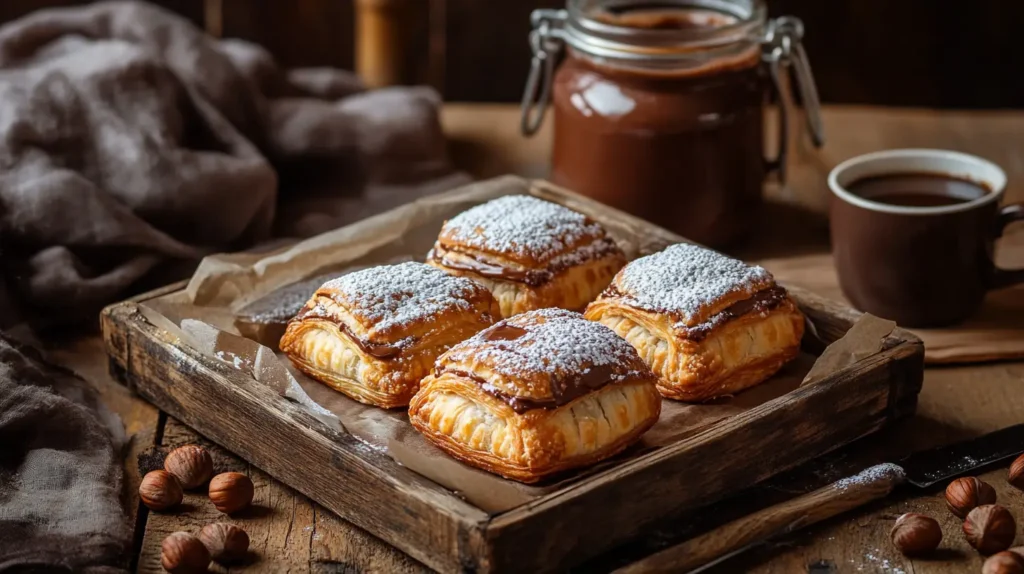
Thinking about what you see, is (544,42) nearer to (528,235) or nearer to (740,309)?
(528,235)

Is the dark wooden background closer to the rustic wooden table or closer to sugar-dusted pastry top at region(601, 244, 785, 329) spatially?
the rustic wooden table

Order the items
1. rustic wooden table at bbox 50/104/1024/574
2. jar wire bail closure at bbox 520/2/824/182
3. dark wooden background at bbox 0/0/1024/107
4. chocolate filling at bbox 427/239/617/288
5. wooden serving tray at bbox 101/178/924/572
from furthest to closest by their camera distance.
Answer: dark wooden background at bbox 0/0/1024/107, jar wire bail closure at bbox 520/2/824/182, chocolate filling at bbox 427/239/617/288, rustic wooden table at bbox 50/104/1024/574, wooden serving tray at bbox 101/178/924/572

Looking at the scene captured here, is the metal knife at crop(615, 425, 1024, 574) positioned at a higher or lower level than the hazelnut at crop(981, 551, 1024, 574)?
lower

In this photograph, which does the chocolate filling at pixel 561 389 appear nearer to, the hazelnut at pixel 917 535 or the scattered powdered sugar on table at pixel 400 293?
the scattered powdered sugar on table at pixel 400 293

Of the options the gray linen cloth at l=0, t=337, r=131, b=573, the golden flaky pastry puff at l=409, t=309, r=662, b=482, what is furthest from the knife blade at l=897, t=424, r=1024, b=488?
the gray linen cloth at l=0, t=337, r=131, b=573

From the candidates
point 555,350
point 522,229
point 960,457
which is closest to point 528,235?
point 522,229

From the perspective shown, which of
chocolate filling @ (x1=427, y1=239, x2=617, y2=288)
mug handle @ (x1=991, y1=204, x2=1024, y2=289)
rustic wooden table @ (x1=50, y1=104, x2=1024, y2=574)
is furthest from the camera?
mug handle @ (x1=991, y1=204, x2=1024, y2=289)

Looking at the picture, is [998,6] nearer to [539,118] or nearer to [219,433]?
[539,118]
